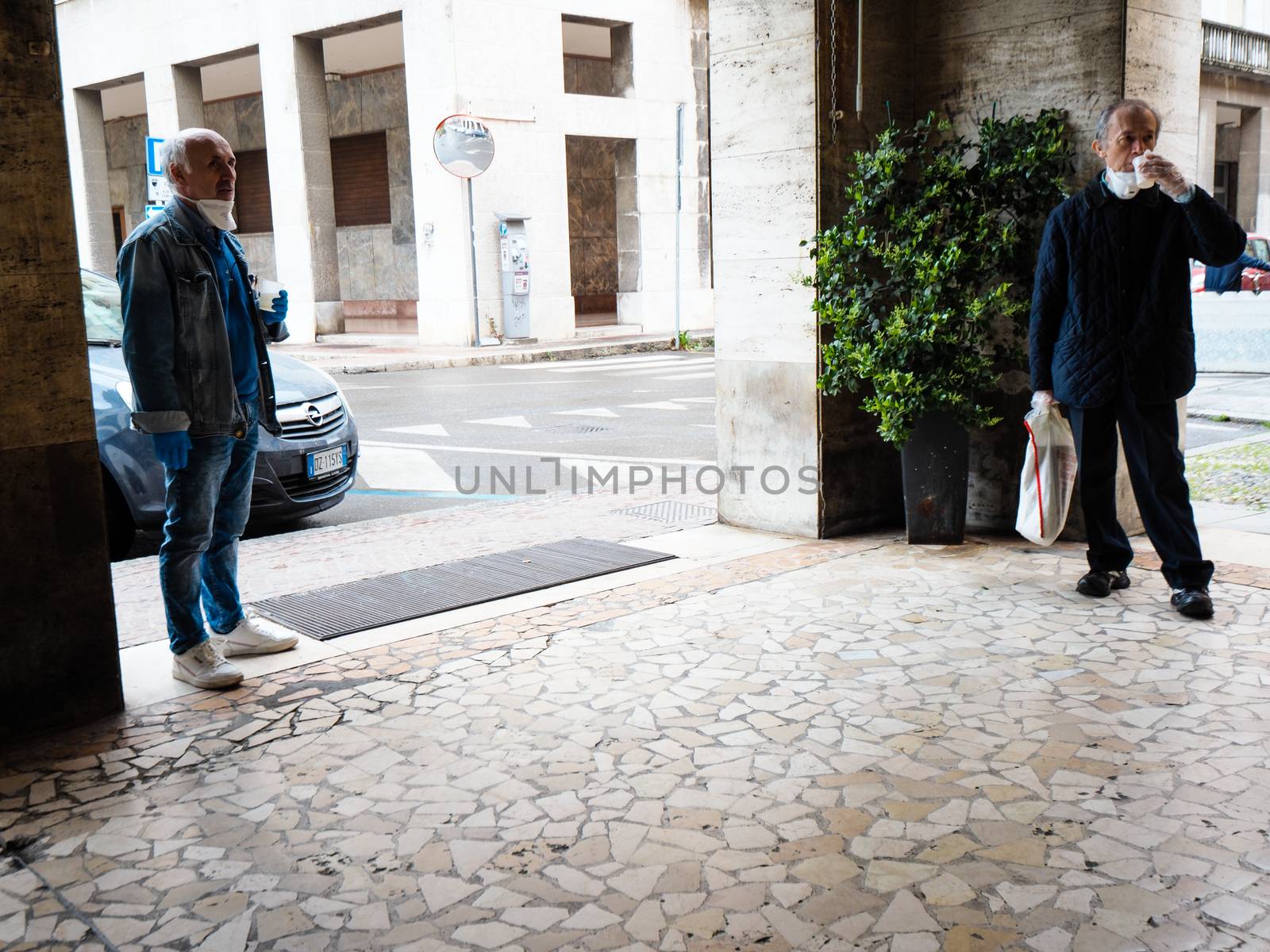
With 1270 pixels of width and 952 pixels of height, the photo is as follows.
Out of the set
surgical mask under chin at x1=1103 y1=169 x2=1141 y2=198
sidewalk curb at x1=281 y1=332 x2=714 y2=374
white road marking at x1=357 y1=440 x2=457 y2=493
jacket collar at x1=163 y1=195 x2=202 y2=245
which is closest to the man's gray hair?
surgical mask under chin at x1=1103 y1=169 x2=1141 y2=198

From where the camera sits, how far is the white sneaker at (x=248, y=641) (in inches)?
193

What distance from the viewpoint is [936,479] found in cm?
635

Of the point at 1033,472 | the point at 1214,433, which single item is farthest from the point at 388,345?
the point at 1033,472

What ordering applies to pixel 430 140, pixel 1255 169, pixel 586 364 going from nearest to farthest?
pixel 586 364
pixel 430 140
pixel 1255 169

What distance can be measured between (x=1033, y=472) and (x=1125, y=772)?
6.87 ft

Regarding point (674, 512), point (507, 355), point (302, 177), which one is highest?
point (302, 177)

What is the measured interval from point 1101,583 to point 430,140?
17561 mm

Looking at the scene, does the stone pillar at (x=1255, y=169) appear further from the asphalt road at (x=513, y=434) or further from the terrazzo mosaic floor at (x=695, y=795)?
the terrazzo mosaic floor at (x=695, y=795)

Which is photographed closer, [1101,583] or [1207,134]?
[1101,583]

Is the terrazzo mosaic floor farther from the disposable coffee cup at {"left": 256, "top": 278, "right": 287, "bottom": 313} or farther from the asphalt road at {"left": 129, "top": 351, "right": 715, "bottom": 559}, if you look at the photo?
the asphalt road at {"left": 129, "top": 351, "right": 715, "bottom": 559}

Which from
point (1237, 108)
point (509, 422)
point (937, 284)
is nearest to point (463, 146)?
point (509, 422)

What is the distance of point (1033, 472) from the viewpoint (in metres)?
5.41

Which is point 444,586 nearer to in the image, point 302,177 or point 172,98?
point 302,177

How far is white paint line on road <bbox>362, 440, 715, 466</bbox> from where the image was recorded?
9664mm
